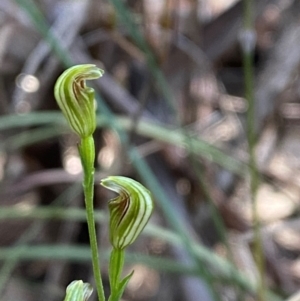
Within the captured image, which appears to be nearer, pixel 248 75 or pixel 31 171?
pixel 248 75

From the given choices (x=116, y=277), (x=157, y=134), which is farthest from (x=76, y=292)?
(x=157, y=134)

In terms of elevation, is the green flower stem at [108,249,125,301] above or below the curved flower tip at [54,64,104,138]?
below

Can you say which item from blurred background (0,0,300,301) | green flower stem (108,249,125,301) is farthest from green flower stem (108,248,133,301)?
blurred background (0,0,300,301)

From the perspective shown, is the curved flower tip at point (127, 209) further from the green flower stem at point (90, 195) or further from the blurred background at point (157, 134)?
the blurred background at point (157, 134)

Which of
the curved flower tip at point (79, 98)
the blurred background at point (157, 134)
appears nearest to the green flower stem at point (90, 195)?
the curved flower tip at point (79, 98)

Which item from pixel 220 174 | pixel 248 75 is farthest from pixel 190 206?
pixel 248 75

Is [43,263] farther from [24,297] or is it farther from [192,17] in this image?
[192,17]

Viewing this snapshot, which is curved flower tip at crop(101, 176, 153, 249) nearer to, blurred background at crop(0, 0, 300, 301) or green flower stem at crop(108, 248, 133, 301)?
green flower stem at crop(108, 248, 133, 301)
